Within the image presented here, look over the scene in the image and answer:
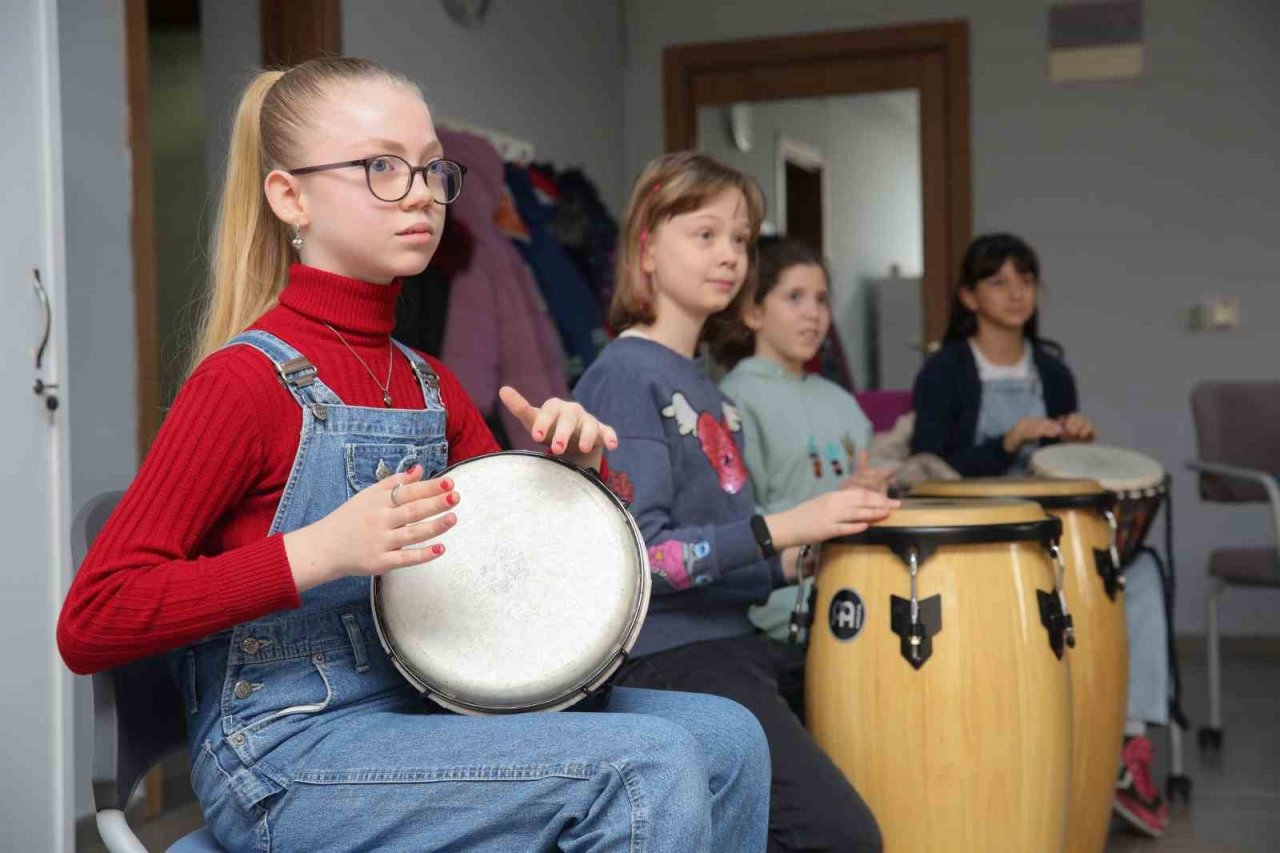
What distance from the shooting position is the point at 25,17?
6.93 ft

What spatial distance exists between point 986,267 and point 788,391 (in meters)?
0.99

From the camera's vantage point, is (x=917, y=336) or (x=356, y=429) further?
(x=917, y=336)

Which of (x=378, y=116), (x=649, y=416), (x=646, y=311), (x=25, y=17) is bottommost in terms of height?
(x=649, y=416)

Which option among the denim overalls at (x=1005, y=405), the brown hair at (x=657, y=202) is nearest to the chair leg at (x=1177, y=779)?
the denim overalls at (x=1005, y=405)

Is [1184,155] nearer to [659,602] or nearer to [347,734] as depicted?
[659,602]

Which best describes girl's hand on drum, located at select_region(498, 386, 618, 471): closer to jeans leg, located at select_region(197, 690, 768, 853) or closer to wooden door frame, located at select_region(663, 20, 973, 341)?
jeans leg, located at select_region(197, 690, 768, 853)

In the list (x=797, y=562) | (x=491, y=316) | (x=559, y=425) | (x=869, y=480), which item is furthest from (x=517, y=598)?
(x=491, y=316)

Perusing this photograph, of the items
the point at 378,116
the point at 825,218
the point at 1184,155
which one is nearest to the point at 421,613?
the point at 378,116

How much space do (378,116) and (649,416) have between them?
0.74 m

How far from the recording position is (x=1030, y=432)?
298 cm

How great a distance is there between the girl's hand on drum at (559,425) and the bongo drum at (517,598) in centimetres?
4

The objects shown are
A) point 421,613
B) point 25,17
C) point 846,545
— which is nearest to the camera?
A: point 421,613

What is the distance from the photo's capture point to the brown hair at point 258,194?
134cm

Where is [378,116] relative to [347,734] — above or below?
above
